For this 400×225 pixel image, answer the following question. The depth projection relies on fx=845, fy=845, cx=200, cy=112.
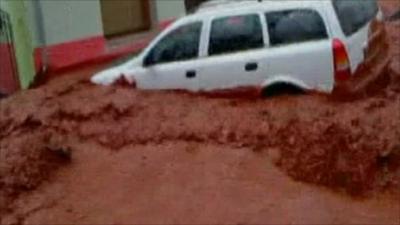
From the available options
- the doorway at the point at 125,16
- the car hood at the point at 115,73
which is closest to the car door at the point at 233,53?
the car hood at the point at 115,73

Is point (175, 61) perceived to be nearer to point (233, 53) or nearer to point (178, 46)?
point (178, 46)

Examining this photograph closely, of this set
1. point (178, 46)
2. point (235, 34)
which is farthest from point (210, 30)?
point (178, 46)

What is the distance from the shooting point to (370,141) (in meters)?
8.68

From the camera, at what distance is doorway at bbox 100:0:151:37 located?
48.5ft

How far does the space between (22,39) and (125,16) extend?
300 centimetres

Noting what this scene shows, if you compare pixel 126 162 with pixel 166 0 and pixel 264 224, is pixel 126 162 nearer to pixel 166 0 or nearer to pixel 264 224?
pixel 264 224

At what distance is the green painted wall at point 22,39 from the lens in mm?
12383

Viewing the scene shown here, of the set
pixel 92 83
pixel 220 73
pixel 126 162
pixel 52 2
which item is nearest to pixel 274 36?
pixel 220 73

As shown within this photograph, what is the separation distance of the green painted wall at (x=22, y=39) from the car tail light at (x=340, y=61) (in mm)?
4633

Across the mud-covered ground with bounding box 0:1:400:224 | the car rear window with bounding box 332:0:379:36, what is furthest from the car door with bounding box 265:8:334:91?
the mud-covered ground with bounding box 0:1:400:224

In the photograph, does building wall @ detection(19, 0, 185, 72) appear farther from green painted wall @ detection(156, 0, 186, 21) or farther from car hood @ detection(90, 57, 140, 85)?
car hood @ detection(90, 57, 140, 85)

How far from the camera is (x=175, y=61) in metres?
10.8

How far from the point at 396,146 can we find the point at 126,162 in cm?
278

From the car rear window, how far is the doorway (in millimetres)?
5122
